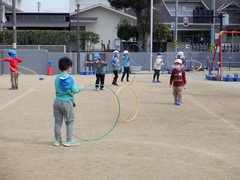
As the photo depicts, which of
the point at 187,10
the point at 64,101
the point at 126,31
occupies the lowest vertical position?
the point at 64,101

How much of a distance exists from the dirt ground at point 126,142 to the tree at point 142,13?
2676 cm

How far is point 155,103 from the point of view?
1441 cm

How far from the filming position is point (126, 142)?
8445mm

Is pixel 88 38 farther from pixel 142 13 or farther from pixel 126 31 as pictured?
pixel 126 31

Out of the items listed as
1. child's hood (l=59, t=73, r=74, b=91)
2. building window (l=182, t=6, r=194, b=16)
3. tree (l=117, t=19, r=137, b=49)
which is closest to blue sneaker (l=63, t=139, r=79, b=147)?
child's hood (l=59, t=73, r=74, b=91)

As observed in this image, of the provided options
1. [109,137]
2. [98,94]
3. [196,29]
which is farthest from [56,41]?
[109,137]

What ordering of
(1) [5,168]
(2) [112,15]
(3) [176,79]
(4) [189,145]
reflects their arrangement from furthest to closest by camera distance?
(2) [112,15], (3) [176,79], (4) [189,145], (1) [5,168]

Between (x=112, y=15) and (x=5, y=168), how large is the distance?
45.5m

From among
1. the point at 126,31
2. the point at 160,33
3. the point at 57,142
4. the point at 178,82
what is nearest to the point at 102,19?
the point at 126,31

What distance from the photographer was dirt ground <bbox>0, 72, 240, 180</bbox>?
644cm

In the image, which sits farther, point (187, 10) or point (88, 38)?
point (187, 10)

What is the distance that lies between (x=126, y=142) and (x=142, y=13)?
113ft

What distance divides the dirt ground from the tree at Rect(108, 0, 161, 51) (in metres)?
26.8

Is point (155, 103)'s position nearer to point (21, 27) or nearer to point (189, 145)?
point (189, 145)
